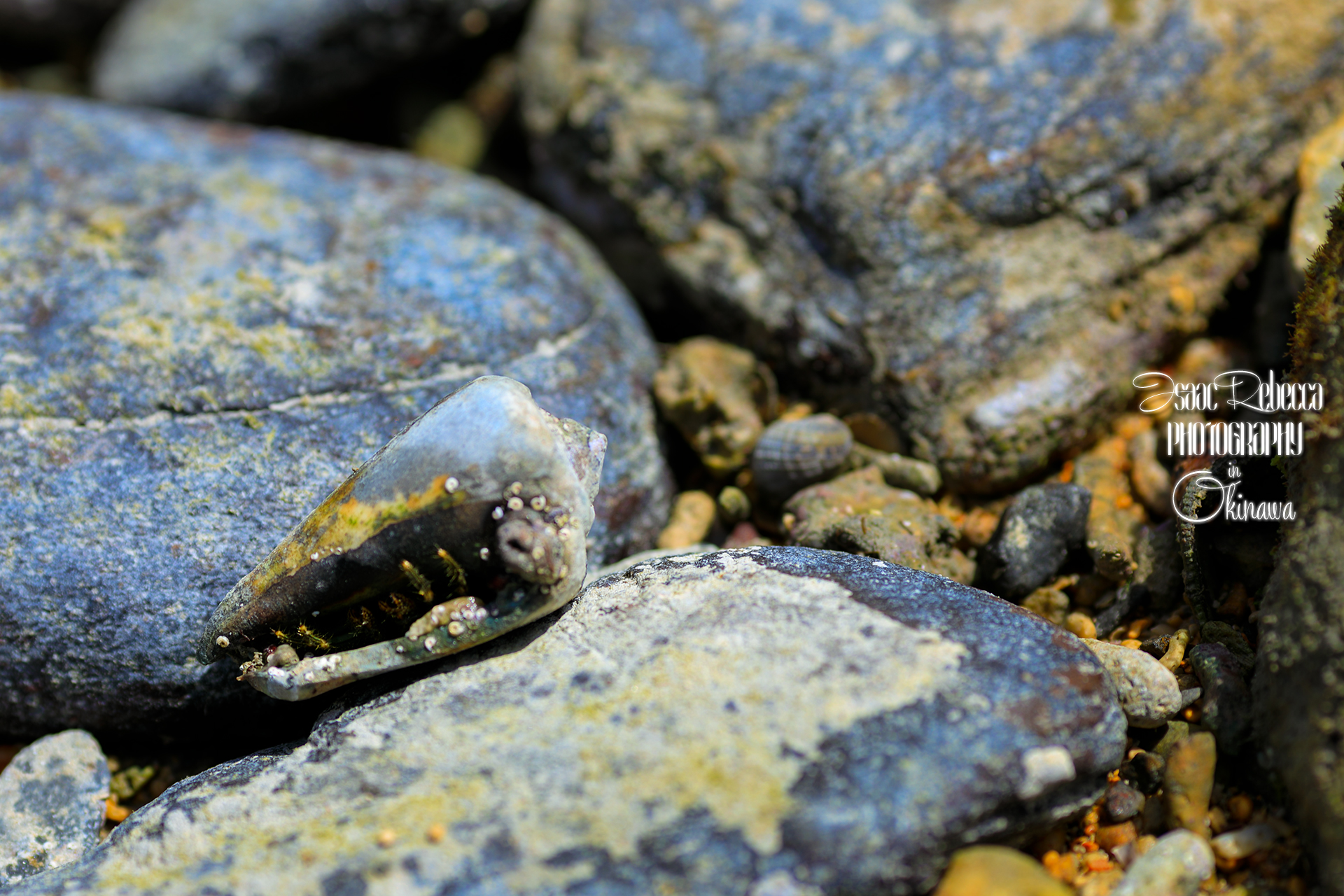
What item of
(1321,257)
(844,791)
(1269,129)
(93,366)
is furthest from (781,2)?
(844,791)

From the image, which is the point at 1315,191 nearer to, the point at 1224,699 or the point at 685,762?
the point at 1224,699

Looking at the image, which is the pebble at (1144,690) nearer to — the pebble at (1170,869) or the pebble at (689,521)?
the pebble at (1170,869)

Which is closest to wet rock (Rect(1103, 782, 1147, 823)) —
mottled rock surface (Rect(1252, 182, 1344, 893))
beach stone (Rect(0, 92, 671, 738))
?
mottled rock surface (Rect(1252, 182, 1344, 893))

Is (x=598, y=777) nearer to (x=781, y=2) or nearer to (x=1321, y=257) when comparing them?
(x=1321, y=257)

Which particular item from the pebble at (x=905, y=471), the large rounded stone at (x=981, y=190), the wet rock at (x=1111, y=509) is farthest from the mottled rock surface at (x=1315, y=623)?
the pebble at (x=905, y=471)

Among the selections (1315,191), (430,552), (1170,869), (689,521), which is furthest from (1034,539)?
(430,552)

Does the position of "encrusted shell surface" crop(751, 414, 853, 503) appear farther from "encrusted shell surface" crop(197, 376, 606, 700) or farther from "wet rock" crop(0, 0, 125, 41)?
"wet rock" crop(0, 0, 125, 41)
